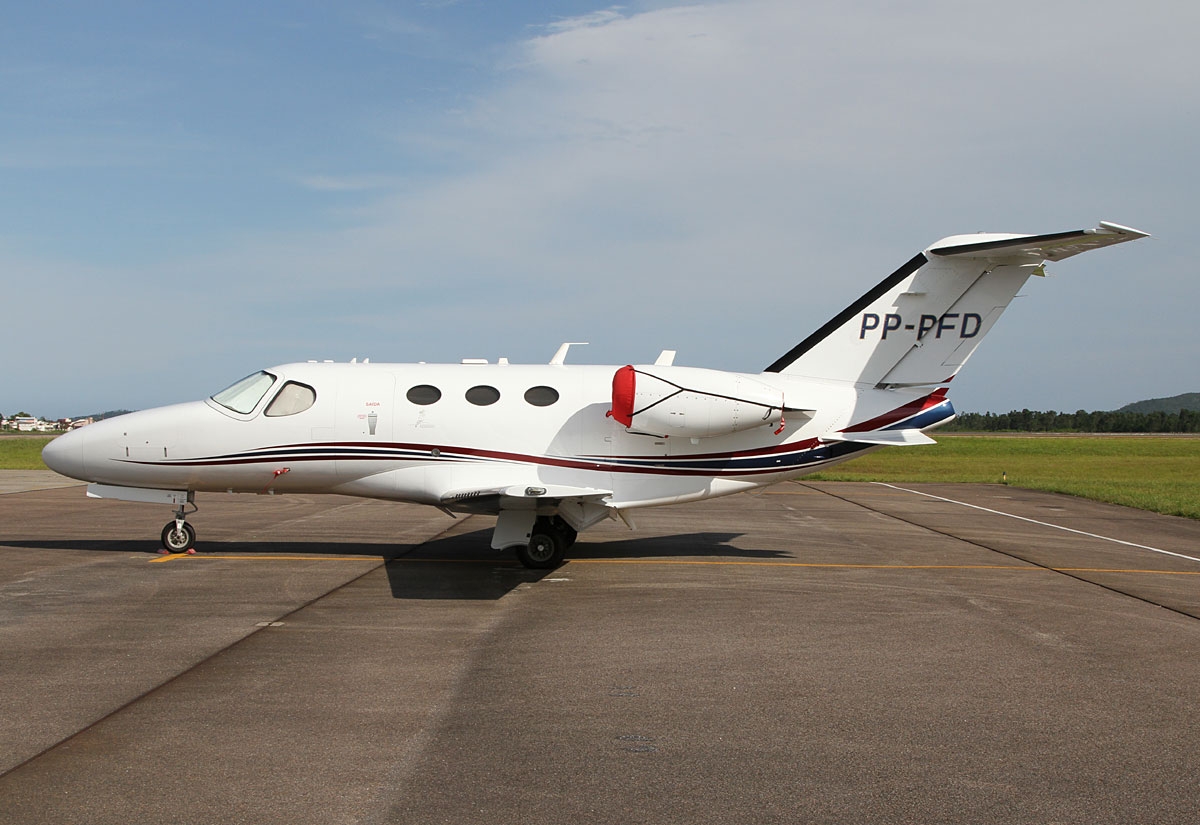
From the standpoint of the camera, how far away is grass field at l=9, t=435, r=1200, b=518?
29.2 m

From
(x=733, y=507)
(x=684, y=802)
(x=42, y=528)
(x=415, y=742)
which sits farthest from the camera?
(x=733, y=507)

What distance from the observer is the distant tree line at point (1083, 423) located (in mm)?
118812

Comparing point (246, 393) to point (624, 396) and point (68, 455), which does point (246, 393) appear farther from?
point (624, 396)

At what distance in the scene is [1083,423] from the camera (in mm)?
127812

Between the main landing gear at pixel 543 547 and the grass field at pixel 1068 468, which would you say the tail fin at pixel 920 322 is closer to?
the main landing gear at pixel 543 547

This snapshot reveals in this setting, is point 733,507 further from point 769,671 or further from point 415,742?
point 415,742

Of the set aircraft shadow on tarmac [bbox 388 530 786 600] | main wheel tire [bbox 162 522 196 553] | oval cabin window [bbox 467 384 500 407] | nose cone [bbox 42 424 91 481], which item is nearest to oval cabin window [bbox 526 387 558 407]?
oval cabin window [bbox 467 384 500 407]

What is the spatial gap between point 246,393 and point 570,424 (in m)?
4.66

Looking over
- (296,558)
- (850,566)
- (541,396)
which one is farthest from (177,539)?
(850,566)

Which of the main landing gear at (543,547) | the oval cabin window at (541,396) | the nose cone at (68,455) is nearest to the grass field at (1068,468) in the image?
the oval cabin window at (541,396)

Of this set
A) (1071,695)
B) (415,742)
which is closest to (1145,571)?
(1071,695)

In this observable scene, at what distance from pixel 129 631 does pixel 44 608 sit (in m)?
1.69

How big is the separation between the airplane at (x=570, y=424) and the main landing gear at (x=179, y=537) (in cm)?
51

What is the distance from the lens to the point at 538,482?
516 inches
